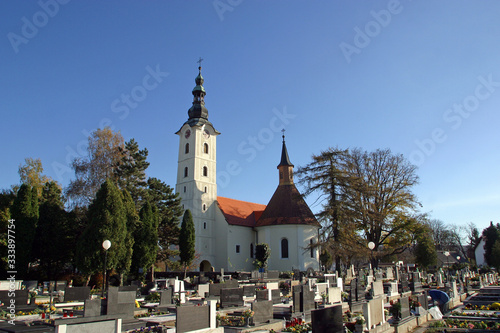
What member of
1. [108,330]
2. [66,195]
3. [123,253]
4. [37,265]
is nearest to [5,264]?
[37,265]

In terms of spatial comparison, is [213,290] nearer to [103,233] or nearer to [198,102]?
[103,233]

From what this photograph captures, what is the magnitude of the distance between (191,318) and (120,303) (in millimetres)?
3980

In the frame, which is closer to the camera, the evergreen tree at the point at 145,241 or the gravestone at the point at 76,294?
the gravestone at the point at 76,294

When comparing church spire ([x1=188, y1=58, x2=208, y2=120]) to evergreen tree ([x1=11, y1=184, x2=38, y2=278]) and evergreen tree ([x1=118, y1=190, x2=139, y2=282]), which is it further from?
evergreen tree ([x1=11, y1=184, x2=38, y2=278])

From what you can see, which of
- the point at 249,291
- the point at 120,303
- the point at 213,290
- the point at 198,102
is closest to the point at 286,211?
the point at 198,102

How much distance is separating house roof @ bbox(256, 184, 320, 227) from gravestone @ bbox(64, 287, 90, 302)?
26369mm

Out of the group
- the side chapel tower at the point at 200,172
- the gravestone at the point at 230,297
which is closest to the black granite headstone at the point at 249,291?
the gravestone at the point at 230,297

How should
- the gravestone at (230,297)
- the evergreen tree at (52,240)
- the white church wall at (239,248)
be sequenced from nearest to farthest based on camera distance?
the gravestone at (230,297)
the evergreen tree at (52,240)
the white church wall at (239,248)

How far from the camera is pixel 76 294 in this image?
1455 cm

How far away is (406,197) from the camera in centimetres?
3192

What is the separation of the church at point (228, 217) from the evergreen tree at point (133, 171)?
10.1 metres

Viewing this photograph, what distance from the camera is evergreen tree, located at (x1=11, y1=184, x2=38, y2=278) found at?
21.8 m

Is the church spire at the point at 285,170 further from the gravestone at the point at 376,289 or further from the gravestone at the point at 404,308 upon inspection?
the gravestone at the point at 404,308

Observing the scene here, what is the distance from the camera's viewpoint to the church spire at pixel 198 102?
1747 inches
